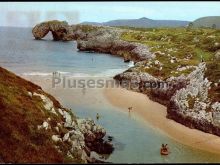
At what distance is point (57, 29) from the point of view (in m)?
171

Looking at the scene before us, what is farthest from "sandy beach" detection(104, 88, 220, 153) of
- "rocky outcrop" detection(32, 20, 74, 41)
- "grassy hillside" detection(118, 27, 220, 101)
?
"rocky outcrop" detection(32, 20, 74, 41)

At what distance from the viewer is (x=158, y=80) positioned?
66.5m

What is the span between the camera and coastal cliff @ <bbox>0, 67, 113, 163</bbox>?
30.5 metres

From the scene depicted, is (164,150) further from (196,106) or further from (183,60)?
(183,60)

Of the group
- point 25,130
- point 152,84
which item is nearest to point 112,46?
point 152,84

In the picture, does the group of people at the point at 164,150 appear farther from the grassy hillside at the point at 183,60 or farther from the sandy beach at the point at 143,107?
the grassy hillside at the point at 183,60

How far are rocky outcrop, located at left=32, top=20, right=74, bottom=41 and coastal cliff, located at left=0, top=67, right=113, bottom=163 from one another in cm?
12994

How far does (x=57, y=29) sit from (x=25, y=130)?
142 m

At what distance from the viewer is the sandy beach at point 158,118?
43844 mm

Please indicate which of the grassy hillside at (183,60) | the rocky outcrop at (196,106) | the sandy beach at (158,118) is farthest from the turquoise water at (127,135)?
the grassy hillside at (183,60)

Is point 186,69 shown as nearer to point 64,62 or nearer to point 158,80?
point 158,80

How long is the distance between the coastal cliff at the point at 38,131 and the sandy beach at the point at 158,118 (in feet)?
31.9

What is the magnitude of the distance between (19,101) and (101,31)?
113173 mm

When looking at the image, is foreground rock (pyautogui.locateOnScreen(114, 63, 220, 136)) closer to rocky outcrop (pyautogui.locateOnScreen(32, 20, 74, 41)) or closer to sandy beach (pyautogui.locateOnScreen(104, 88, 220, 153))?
sandy beach (pyautogui.locateOnScreen(104, 88, 220, 153))
